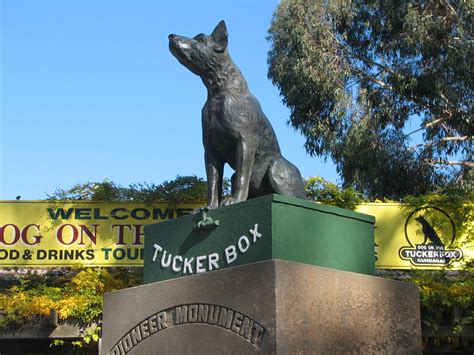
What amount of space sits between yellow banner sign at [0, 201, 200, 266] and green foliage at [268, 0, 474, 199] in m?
8.12

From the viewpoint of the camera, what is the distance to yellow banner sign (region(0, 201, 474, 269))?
39.8ft

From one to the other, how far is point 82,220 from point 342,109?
29.6 feet

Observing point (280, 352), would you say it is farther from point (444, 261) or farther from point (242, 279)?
point (444, 261)

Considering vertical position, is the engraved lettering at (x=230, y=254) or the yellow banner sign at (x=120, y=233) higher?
the yellow banner sign at (x=120, y=233)

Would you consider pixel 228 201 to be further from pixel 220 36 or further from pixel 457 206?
pixel 457 206

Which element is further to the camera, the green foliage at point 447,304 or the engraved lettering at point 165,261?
the green foliage at point 447,304

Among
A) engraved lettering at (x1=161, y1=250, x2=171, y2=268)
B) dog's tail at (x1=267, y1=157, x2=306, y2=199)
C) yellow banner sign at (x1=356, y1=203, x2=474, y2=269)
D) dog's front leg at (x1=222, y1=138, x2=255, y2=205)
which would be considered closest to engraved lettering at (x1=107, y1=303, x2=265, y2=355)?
engraved lettering at (x1=161, y1=250, x2=171, y2=268)

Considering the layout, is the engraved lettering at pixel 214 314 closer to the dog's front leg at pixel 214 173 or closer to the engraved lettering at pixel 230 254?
the engraved lettering at pixel 230 254

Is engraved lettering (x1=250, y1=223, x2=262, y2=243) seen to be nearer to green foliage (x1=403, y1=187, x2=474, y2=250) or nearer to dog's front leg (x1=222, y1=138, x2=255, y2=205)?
dog's front leg (x1=222, y1=138, x2=255, y2=205)

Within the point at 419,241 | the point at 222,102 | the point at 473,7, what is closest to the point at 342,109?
the point at 473,7

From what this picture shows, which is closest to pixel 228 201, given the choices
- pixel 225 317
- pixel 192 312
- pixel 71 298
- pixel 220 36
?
pixel 192 312

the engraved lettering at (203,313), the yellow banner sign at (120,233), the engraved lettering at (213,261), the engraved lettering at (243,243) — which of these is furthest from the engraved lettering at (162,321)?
the yellow banner sign at (120,233)

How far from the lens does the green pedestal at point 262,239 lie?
15.7 feet

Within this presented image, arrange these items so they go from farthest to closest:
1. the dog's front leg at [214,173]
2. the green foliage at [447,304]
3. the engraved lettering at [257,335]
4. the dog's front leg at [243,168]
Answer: the green foliage at [447,304]
the dog's front leg at [214,173]
the dog's front leg at [243,168]
the engraved lettering at [257,335]
